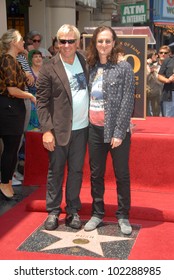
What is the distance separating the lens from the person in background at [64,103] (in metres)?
3.64

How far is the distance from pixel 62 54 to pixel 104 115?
26.2 inches

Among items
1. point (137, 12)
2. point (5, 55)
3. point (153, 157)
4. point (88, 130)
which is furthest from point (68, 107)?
point (137, 12)

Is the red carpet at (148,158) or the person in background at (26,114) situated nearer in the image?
the red carpet at (148,158)

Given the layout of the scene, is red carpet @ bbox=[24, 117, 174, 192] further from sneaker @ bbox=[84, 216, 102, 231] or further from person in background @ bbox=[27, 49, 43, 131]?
sneaker @ bbox=[84, 216, 102, 231]

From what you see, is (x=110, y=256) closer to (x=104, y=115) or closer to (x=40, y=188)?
(x=104, y=115)

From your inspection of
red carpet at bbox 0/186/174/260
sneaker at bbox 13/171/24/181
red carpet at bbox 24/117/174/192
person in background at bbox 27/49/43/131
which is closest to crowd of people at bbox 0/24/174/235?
red carpet at bbox 0/186/174/260

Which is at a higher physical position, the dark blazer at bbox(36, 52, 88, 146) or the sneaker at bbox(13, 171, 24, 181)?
the dark blazer at bbox(36, 52, 88, 146)

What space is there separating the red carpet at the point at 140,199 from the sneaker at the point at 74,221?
305mm

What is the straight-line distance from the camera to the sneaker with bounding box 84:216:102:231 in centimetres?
393

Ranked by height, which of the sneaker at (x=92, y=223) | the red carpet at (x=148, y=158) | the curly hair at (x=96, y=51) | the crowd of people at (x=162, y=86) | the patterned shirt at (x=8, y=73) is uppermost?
the curly hair at (x=96, y=51)

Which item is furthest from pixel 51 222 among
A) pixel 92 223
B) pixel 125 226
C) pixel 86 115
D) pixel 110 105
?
pixel 110 105

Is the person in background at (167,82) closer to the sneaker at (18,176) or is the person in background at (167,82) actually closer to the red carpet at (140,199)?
the red carpet at (140,199)

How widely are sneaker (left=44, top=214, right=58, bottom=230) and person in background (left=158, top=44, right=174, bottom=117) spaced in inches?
156

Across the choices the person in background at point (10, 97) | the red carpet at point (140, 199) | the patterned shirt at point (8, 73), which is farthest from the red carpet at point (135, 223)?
the patterned shirt at point (8, 73)
